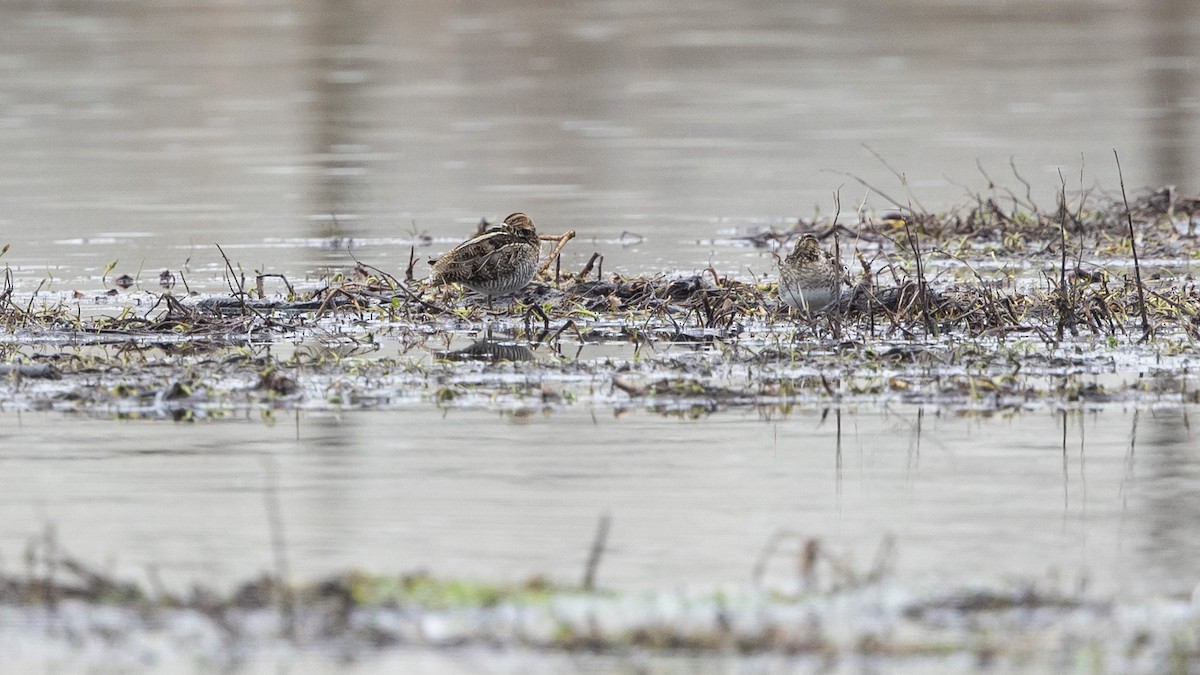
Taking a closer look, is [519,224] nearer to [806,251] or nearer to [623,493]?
[806,251]

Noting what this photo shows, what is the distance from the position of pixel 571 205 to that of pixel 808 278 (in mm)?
8747

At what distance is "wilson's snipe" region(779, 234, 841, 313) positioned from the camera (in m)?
11.2

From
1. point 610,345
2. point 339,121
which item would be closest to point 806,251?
point 610,345

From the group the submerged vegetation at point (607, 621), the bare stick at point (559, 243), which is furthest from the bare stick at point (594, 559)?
the bare stick at point (559, 243)

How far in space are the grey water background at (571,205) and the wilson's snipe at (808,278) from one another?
2.00 metres

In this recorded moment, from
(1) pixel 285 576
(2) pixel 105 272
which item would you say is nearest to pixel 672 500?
(1) pixel 285 576

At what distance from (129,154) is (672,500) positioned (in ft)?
59.0

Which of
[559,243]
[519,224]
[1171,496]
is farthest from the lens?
[559,243]

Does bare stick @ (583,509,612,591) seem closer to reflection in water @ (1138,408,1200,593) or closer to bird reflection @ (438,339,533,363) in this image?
reflection in water @ (1138,408,1200,593)

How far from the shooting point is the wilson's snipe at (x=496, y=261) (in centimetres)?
1230

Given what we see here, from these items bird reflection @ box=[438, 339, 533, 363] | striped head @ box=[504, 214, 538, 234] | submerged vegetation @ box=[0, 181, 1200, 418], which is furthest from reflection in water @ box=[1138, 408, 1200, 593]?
striped head @ box=[504, 214, 538, 234]

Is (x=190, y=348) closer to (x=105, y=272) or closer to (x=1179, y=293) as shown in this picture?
(x=105, y=272)

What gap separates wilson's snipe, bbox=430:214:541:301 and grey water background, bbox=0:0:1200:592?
2.49 meters

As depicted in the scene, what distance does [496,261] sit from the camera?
40.2ft
